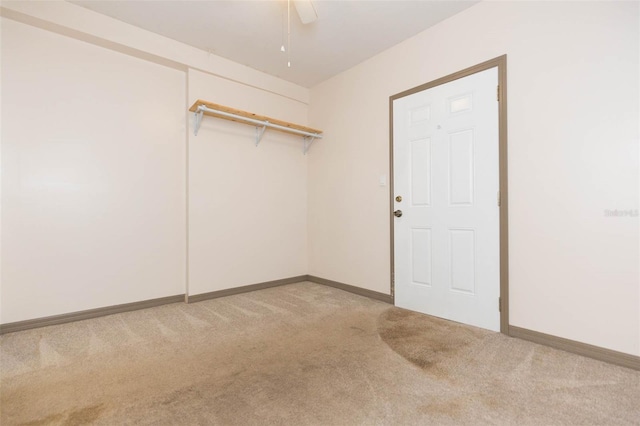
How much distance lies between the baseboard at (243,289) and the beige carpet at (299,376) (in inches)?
25.6

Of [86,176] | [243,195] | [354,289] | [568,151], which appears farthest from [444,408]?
[86,176]

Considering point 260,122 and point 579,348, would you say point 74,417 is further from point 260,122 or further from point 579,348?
point 260,122

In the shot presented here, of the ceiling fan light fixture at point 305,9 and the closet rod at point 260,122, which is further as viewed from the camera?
the closet rod at point 260,122

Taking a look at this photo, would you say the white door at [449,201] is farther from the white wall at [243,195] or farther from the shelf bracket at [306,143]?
the white wall at [243,195]

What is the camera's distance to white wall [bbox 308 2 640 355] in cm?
196

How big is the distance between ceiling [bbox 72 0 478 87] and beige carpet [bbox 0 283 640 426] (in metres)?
2.87

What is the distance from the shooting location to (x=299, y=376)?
182 centimetres

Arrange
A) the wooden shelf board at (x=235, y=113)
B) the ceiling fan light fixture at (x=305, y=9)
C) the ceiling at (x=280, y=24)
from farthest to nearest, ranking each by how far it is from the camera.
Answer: the wooden shelf board at (x=235, y=113) < the ceiling at (x=280, y=24) < the ceiling fan light fixture at (x=305, y=9)

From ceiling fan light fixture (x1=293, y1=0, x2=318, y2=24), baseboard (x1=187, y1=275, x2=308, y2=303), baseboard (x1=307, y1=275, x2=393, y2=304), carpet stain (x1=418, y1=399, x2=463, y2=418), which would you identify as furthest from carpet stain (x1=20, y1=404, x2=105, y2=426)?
ceiling fan light fixture (x1=293, y1=0, x2=318, y2=24)

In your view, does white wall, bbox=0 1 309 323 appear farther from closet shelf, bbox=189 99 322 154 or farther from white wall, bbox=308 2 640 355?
white wall, bbox=308 2 640 355

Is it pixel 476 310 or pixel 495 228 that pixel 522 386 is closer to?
pixel 476 310

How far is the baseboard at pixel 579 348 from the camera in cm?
192

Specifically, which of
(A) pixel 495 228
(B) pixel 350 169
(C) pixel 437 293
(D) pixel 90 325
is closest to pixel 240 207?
(B) pixel 350 169

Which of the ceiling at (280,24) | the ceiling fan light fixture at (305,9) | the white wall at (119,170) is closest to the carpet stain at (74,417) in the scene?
the white wall at (119,170)
